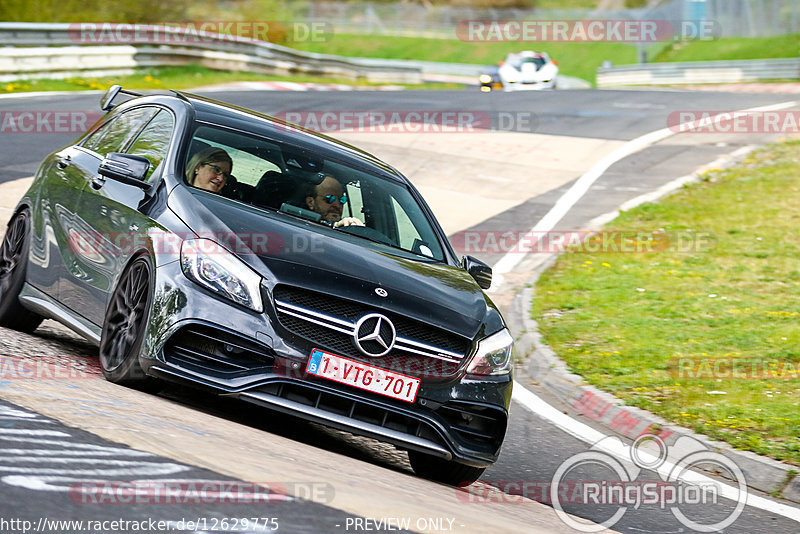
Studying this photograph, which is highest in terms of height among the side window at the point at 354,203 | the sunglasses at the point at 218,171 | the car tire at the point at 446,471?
the sunglasses at the point at 218,171

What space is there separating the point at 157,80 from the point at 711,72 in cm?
2340

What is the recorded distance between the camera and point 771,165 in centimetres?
1917

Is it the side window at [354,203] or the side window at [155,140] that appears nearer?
the side window at [155,140]

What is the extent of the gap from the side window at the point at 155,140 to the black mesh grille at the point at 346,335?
5.17 feet

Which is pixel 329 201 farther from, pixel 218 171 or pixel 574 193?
pixel 574 193

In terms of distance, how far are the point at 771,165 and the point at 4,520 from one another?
17484 mm

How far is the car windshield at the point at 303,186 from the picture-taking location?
6.60m

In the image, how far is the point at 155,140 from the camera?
6.99 metres

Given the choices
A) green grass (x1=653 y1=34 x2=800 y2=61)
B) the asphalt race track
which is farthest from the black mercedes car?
green grass (x1=653 y1=34 x2=800 y2=61)

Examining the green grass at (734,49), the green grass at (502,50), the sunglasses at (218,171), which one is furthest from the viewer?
the green grass at (502,50)

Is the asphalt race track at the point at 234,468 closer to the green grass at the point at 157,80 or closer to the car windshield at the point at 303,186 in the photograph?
the car windshield at the point at 303,186

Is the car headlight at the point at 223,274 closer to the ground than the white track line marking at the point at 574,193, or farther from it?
farther from it

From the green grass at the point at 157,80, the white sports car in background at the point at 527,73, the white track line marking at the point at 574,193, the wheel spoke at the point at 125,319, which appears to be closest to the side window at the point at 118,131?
the wheel spoke at the point at 125,319

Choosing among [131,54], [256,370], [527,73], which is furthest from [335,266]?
[527,73]
